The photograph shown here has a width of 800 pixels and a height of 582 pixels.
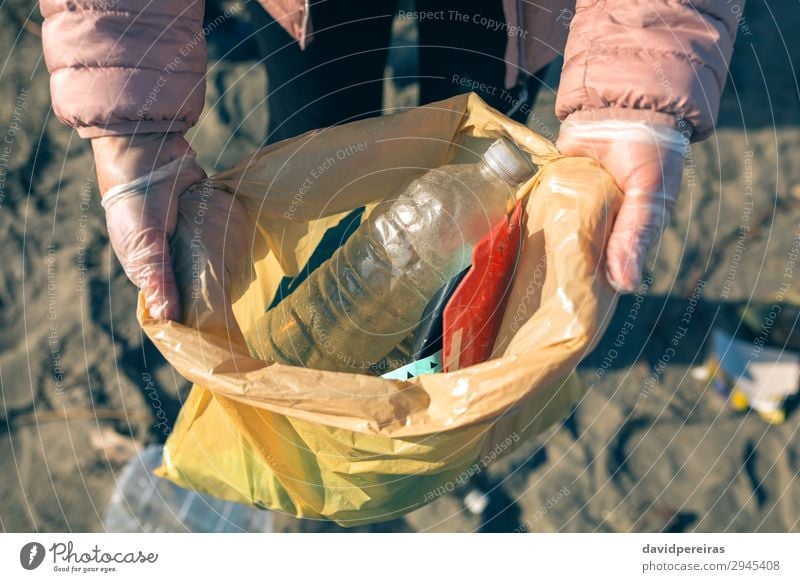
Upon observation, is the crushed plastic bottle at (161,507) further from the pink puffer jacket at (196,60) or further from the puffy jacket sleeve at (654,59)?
the puffy jacket sleeve at (654,59)

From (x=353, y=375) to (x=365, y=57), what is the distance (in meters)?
0.67

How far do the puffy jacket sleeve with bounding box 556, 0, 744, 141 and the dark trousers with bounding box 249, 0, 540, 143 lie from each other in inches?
11.5

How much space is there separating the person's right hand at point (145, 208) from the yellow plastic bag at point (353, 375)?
2cm

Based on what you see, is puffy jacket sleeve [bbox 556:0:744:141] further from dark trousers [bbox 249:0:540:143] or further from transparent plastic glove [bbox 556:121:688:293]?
dark trousers [bbox 249:0:540:143]

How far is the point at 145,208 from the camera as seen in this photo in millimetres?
→ 926

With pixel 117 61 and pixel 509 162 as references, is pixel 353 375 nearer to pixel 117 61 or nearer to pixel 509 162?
pixel 509 162

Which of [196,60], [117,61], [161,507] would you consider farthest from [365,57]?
[161,507]

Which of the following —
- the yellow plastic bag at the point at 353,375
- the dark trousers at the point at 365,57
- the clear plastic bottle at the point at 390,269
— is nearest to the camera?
the yellow plastic bag at the point at 353,375

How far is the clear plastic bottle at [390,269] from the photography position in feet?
3.24

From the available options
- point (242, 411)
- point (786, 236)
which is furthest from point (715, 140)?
point (242, 411)

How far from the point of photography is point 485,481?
1.53 meters

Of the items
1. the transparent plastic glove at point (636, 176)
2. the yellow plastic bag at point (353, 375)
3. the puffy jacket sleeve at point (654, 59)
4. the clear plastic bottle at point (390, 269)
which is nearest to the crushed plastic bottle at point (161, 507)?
the yellow plastic bag at point (353, 375)

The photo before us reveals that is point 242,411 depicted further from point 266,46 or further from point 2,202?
point 2,202

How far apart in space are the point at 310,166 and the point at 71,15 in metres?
0.37
